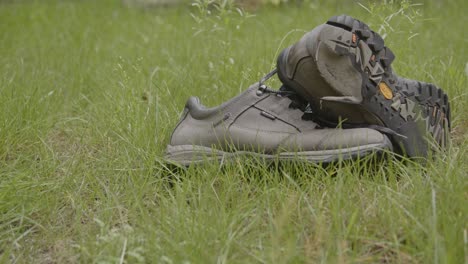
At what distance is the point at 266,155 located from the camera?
173 centimetres

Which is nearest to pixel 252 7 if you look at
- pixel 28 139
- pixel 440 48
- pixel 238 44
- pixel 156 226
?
pixel 238 44

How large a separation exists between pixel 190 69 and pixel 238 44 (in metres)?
0.63

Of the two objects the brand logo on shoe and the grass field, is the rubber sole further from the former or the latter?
the brand logo on shoe

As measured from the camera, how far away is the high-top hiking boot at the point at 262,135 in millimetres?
1667

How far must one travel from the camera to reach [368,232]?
1.37m

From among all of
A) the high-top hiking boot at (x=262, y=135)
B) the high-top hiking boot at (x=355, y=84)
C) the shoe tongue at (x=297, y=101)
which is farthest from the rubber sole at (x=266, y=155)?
the shoe tongue at (x=297, y=101)

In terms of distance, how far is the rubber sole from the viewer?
163 centimetres

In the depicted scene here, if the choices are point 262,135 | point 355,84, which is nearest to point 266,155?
point 262,135

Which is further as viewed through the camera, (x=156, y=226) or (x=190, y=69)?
(x=190, y=69)

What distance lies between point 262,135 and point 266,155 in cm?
8

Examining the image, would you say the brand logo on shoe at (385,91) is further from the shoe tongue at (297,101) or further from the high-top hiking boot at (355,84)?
the shoe tongue at (297,101)

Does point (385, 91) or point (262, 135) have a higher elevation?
point (385, 91)

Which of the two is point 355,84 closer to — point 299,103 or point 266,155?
point 299,103

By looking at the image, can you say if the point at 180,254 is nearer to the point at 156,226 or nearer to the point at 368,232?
the point at 156,226
